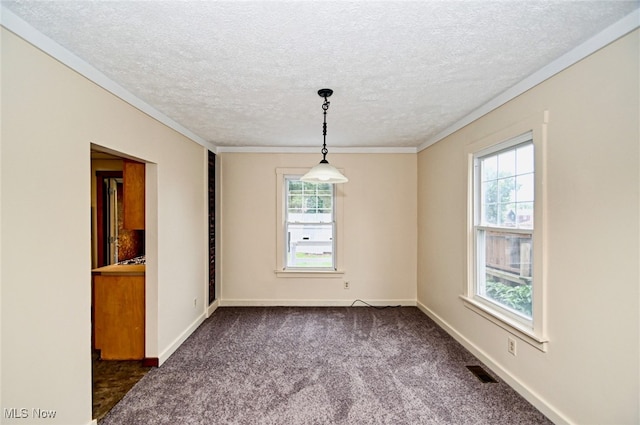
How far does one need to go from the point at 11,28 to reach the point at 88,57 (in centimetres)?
44

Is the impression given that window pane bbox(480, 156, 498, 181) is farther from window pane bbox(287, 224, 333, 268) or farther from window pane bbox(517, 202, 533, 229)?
window pane bbox(287, 224, 333, 268)

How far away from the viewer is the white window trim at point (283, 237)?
15.3 feet


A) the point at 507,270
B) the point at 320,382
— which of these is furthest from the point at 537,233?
the point at 320,382

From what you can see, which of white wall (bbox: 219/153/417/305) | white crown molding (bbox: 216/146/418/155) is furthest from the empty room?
white wall (bbox: 219/153/417/305)

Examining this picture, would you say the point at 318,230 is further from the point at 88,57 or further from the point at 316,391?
the point at 88,57

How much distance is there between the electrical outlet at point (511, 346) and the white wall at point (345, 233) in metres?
2.19

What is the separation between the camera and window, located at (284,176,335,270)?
188 inches

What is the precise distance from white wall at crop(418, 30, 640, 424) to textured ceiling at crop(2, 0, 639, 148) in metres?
0.27

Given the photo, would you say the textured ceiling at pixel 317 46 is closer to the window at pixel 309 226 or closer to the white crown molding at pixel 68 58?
the white crown molding at pixel 68 58

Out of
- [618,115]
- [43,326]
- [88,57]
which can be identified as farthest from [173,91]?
[618,115]

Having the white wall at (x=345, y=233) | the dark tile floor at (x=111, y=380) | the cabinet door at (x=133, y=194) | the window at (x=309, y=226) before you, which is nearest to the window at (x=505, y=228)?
the white wall at (x=345, y=233)

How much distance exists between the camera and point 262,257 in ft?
15.4

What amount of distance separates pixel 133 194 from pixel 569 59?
3.76 m

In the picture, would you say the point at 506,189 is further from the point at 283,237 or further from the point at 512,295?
the point at 283,237
